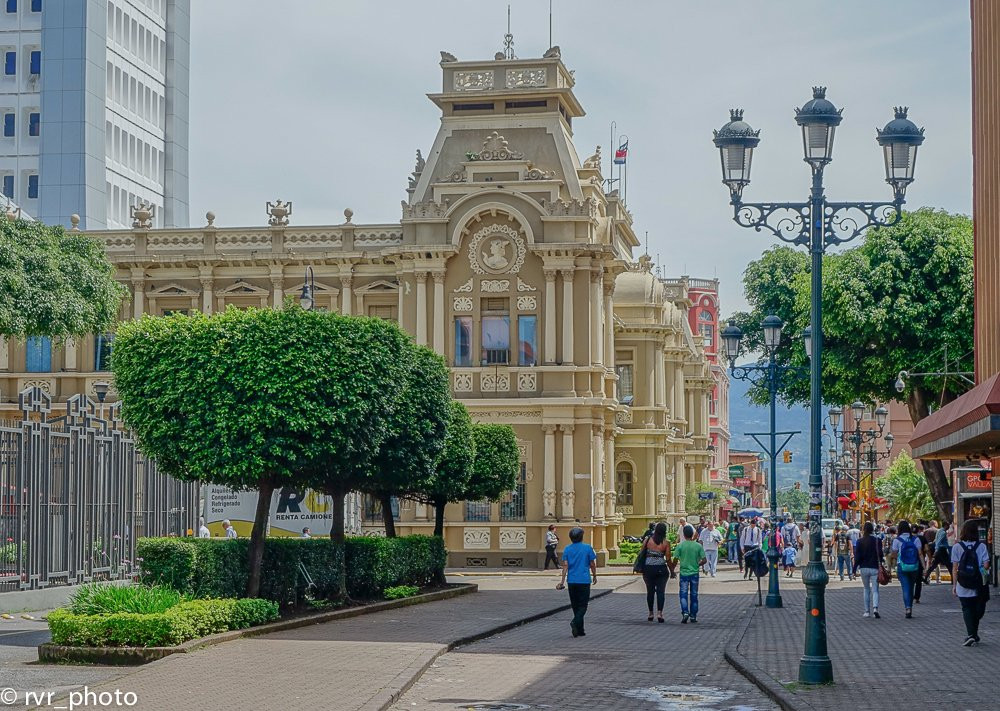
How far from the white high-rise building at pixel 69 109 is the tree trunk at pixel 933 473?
5514 centimetres

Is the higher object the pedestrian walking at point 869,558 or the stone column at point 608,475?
the stone column at point 608,475

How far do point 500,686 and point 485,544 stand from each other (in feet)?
110

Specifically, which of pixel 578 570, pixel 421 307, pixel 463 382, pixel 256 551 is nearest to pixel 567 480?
pixel 463 382

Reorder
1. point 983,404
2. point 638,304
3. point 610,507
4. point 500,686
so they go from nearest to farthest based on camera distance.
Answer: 1. point 500,686
2. point 983,404
3. point 610,507
4. point 638,304

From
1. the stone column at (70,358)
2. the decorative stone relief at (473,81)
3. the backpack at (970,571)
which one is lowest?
the backpack at (970,571)

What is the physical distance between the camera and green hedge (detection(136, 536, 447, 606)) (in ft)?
71.4

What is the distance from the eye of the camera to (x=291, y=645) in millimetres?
20125

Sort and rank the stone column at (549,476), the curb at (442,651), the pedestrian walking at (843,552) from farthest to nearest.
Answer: the stone column at (549,476) < the pedestrian walking at (843,552) < the curb at (442,651)

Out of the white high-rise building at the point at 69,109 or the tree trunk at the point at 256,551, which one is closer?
the tree trunk at the point at 256,551

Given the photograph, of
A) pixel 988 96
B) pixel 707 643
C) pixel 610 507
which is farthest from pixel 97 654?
pixel 610 507

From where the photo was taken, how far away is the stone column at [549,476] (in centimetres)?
4978

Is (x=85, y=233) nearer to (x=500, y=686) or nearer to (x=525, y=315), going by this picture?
(x=525, y=315)

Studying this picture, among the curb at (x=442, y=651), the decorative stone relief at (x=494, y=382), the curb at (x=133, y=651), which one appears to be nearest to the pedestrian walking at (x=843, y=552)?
the decorative stone relief at (x=494, y=382)

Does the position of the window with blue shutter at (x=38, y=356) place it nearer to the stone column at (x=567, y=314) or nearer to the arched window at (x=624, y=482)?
the stone column at (x=567, y=314)
